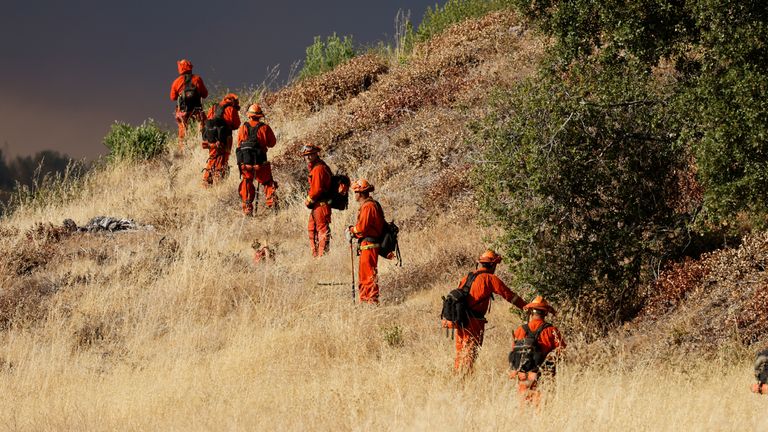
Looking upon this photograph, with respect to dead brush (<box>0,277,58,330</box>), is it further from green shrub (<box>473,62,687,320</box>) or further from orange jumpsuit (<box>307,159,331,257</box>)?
green shrub (<box>473,62,687,320</box>)

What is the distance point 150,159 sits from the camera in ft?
90.5

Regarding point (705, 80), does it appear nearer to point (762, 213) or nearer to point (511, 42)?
point (762, 213)

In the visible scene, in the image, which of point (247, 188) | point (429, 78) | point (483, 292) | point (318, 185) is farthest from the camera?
point (429, 78)

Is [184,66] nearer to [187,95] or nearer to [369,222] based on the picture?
[187,95]

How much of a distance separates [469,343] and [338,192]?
6850 millimetres

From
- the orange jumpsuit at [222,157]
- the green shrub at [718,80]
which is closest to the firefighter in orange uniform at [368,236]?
the green shrub at [718,80]

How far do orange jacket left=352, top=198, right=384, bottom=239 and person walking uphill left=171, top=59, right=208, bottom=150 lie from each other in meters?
11.8

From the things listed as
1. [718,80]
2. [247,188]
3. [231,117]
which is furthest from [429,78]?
[718,80]

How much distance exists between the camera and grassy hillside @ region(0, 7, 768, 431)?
422 inches

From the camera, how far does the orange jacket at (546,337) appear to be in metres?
10.8

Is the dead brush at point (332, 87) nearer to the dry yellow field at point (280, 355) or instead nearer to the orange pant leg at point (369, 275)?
the dry yellow field at point (280, 355)

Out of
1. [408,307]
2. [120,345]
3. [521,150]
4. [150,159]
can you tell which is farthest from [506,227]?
[150,159]

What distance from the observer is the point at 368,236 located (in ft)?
51.6

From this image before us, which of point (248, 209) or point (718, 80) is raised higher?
point (718, 80)
